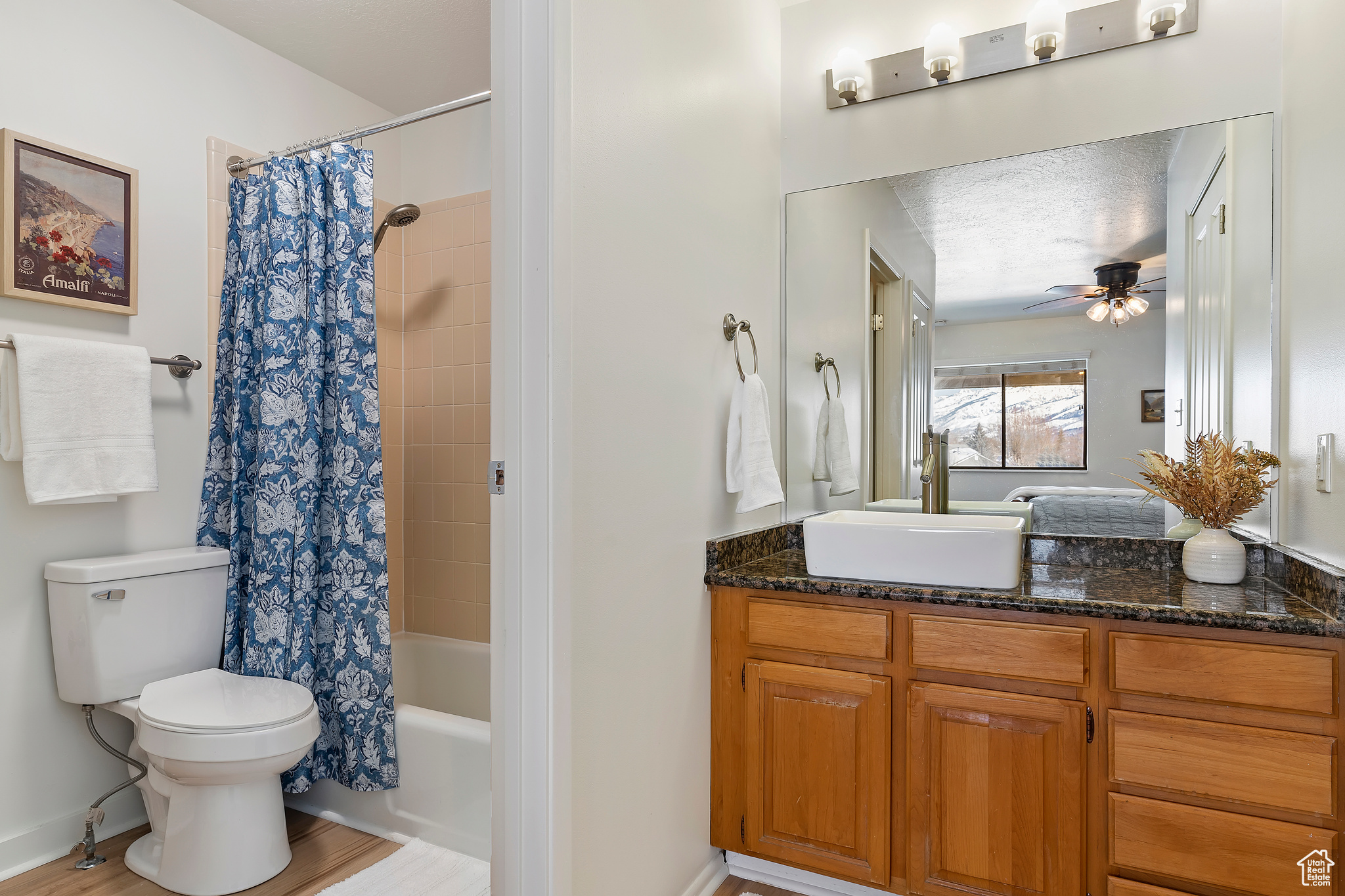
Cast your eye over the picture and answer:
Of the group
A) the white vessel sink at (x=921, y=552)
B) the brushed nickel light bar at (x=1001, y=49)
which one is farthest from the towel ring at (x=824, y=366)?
the brushed nickel light bar at (x=1001, y=49)

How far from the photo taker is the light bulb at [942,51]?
1.99m

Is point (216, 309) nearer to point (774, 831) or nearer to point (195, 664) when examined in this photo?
point (195, 664)

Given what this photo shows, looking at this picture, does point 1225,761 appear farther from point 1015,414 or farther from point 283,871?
point 283,871

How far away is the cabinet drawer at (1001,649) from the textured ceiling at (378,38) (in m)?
2.19

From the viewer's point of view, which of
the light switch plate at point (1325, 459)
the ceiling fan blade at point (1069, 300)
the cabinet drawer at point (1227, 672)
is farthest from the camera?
the ceiling fan blade at point (1069, 300)

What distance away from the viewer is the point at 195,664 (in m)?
2.13

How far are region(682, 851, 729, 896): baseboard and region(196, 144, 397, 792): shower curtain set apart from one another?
0.91 m

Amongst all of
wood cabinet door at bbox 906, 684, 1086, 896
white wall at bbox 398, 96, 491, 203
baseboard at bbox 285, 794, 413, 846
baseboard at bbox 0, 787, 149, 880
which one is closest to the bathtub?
baseboard at bbox 285, 794, 413, 846

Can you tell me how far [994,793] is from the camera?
1.57m

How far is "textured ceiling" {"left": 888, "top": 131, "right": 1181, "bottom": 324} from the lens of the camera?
73.8 inches

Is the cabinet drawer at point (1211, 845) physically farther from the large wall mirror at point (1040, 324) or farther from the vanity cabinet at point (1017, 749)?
the large wall mirror at point (1040, 324)

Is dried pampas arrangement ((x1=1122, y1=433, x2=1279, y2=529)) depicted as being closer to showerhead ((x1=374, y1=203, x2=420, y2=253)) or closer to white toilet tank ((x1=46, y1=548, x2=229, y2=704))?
showerhead ((x1=374, y1=203, x2=420, y2=253))

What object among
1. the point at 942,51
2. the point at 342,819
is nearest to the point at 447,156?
the point at 942,51

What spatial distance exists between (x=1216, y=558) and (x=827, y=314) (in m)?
1.17
